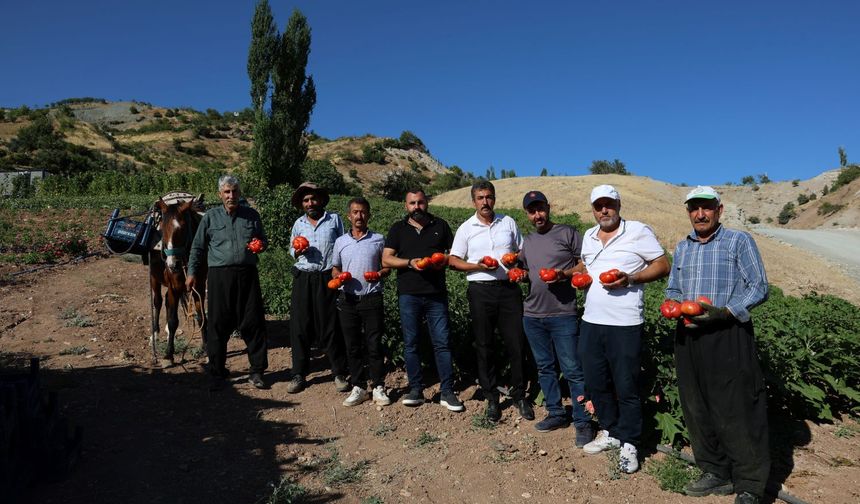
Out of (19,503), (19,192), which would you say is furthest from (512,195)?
(19,192)

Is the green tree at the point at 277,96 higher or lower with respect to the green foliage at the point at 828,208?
higher

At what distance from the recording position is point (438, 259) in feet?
14.3

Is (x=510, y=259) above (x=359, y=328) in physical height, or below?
above

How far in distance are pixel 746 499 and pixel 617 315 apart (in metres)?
1.27

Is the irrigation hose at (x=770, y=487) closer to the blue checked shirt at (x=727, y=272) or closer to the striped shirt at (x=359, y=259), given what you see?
the blue checked shirt at (x=727, y=272)

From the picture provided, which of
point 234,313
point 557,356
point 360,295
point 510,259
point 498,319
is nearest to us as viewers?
point 510,259

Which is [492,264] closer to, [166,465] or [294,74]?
[166,465]

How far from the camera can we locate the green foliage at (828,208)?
136 ft

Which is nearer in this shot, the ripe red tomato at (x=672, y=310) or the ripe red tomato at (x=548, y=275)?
the ripe red tomato at (x=672, y=310)

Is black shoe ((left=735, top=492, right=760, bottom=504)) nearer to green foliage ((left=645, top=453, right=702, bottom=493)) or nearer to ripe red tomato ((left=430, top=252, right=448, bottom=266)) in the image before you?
green foliage ((left=645, top=453, right=702, bottom=493))

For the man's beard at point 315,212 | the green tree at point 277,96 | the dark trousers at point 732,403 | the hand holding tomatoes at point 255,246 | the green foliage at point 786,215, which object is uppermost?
the green tree at point 277,96

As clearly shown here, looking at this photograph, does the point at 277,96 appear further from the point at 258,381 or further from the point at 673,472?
the point at 673,472

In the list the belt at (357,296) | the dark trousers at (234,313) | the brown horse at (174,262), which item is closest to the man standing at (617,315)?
the belt at (357,296)

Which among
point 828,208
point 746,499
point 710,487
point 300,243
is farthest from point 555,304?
point 828,208
